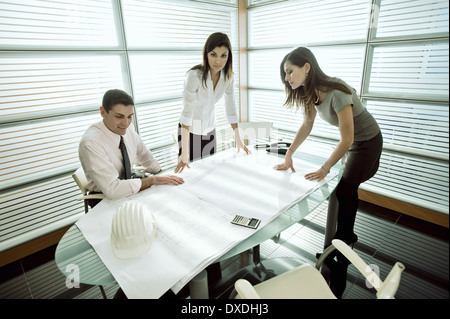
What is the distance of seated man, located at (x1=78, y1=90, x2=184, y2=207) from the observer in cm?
140

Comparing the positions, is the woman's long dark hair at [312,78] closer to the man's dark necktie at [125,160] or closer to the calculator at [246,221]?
the calculator at [246,221]

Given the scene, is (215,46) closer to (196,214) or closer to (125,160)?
(125,160)

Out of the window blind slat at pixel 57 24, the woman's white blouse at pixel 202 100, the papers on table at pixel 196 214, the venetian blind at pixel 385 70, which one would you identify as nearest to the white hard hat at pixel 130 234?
the papers on table at pixel 196 214

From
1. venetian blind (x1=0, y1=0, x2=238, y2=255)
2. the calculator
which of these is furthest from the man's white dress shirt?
venetian blind (x1=0, y1=0, x2=238, y2=255)

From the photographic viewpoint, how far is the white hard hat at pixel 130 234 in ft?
3.09

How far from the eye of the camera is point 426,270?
2.14 feet

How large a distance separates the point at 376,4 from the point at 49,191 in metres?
3.46

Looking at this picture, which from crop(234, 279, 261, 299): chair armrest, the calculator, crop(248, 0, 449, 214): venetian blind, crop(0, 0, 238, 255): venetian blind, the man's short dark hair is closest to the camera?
crop(248, 0, 449, 214): venetian blind

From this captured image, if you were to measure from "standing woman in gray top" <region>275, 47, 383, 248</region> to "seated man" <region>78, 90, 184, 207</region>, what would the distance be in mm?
924

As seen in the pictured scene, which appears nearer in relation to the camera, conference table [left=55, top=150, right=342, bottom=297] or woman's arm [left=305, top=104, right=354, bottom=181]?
conference table [left=55, top=150, right=342, bottom=297]

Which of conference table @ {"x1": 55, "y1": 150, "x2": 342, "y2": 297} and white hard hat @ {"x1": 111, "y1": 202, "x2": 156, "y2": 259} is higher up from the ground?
white hard hat @ {"x1": 111, "y1": 202, "x2": 156, "y2": 259}

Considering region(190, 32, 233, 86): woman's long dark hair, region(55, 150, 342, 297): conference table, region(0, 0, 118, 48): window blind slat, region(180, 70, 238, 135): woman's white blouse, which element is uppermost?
region(0, 0, 118, 48): window blind slat

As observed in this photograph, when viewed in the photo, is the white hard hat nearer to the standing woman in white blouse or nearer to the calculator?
the calculator
